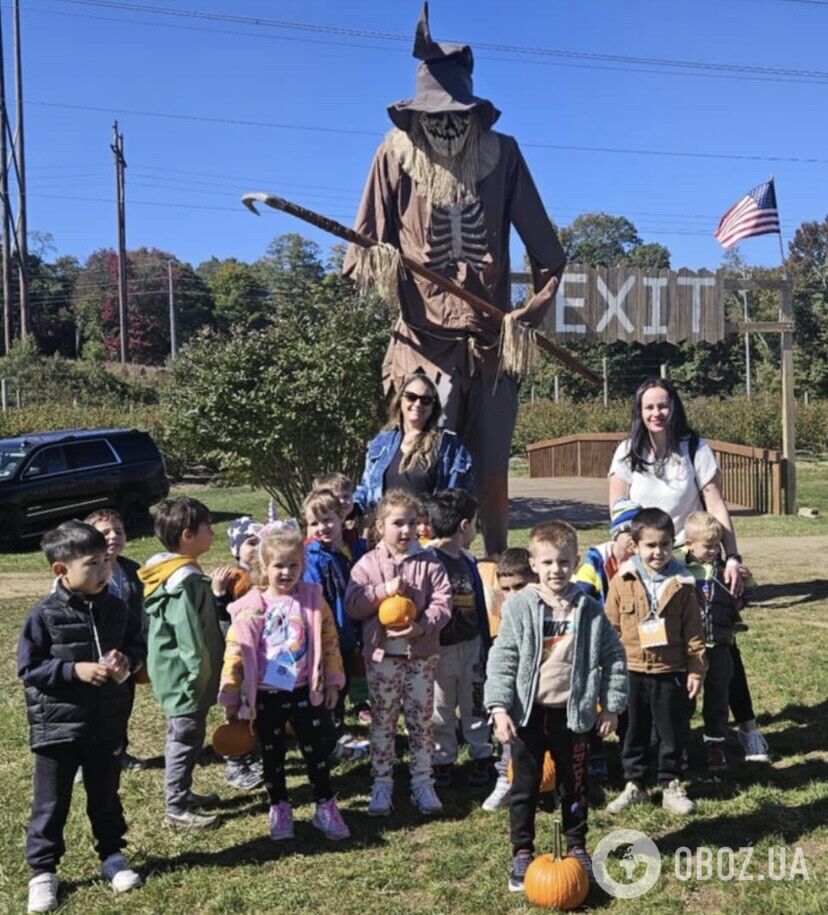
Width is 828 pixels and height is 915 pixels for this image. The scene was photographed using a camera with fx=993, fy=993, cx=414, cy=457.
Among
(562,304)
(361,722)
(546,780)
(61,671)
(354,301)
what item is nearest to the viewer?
(61,671)

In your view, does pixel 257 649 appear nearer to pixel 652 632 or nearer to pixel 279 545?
pixel 279 545

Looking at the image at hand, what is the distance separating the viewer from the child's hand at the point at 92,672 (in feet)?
10.1

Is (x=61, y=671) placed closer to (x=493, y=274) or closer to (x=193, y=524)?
(x=193, y=524)

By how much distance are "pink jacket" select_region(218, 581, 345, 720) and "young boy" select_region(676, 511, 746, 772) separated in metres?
1.52

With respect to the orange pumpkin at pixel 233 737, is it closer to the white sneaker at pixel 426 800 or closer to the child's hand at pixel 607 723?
the white sneaker at pixel 426 800

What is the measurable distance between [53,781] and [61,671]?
0.37 m

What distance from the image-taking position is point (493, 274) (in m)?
5.26

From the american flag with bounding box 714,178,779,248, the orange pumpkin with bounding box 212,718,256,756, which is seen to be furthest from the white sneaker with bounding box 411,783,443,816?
the american flag with bounding box 714,178,779,248

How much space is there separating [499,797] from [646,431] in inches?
66.9

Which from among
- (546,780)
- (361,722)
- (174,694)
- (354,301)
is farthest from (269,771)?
(354,301)

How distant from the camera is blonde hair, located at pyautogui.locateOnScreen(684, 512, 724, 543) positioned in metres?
4.09

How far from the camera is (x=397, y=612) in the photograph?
3.65m

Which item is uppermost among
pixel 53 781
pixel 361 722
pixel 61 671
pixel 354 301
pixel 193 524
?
pixel 354 301

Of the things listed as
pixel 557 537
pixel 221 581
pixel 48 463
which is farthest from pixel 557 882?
pixel 48 463
